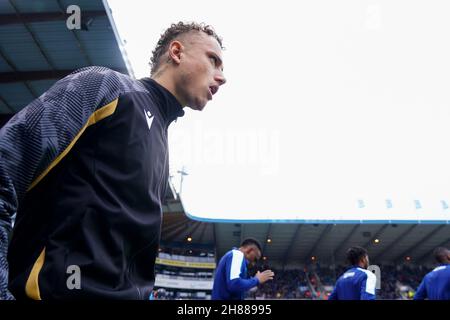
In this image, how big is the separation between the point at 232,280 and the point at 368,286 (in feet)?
7.01

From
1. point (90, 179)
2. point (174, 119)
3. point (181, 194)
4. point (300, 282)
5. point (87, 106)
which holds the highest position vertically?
point (181, 194)

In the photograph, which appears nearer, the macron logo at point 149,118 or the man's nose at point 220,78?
the macron logo at point 149,118

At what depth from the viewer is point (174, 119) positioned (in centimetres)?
142

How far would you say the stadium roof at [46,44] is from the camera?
8305mm

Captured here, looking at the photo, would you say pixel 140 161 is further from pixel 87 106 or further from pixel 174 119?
pixel 174 119

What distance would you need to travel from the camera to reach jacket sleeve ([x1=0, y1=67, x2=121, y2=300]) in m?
0.74

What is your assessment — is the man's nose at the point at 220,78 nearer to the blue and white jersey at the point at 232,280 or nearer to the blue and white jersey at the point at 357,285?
the blue and white jersey at the point at 232,280

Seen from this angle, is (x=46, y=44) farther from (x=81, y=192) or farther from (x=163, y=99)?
(x=81, y=192)

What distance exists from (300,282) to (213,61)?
34361 millimetres

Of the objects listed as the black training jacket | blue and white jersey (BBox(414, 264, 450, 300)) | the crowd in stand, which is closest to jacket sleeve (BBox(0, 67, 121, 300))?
the black training jacket

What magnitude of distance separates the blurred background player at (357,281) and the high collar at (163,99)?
523 cm

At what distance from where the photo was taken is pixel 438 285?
5812 mm

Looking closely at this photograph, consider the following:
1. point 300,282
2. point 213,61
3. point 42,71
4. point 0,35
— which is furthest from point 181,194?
point 213,61

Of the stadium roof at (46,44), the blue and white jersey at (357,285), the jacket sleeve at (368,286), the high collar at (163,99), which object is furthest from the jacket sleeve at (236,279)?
the stadium roof at (46,44)
